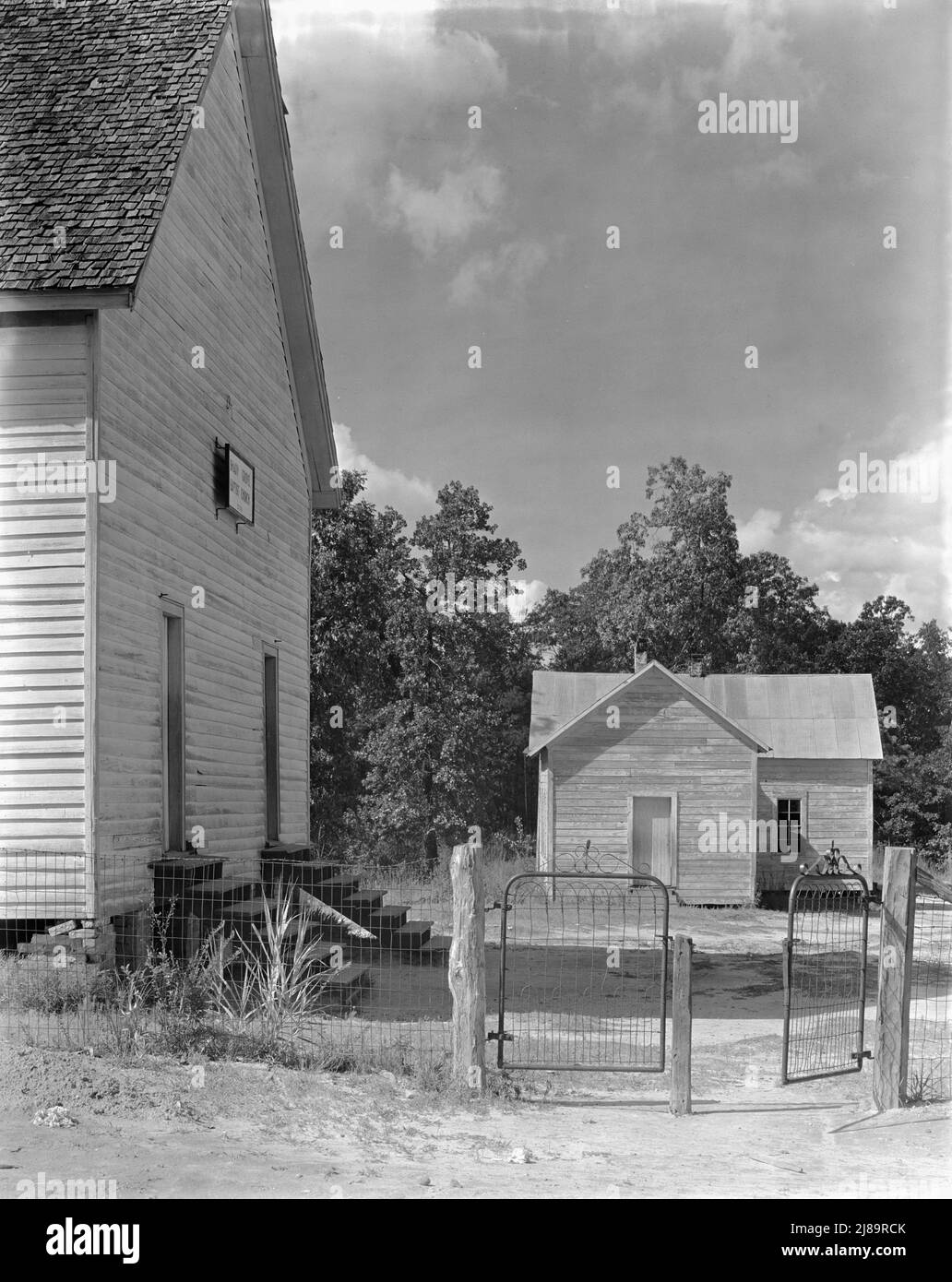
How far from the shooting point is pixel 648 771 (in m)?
30.6

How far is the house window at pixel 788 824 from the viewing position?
109ft

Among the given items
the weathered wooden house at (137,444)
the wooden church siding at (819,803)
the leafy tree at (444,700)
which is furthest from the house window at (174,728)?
the leafy tree at (444,700)

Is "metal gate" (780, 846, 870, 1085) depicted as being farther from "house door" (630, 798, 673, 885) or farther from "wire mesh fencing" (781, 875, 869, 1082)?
"house door" (630, 798, 673, 885)

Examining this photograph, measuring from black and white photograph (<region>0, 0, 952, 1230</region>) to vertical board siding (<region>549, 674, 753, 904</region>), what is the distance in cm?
10

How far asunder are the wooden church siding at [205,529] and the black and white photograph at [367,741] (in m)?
0.07

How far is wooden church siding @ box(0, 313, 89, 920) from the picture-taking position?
10.3m

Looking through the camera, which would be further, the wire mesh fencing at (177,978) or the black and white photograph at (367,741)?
the wire mesh fencing at (177,978)

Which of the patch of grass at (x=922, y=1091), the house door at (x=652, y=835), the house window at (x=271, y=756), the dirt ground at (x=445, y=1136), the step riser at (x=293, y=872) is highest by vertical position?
the house window at (x=271, y=756)

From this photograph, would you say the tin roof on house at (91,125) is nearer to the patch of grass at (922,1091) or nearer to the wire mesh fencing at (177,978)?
the wire mesh fencing at (177,978)

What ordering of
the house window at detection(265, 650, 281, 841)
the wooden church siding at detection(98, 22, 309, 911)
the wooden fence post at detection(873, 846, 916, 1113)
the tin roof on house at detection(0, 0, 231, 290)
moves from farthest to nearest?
the house window at detection(265, 650, 281, 841) → the wooden church siding at detection(98, 22, 309, 911) → the tin roof on house at detection(0, 0, 231, 290) → the wooden fence post at detection(873, 846, 916, 1113)

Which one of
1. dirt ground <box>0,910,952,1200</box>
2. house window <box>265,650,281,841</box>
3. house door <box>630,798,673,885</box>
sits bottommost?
house door <box>630,798,673,885</box>

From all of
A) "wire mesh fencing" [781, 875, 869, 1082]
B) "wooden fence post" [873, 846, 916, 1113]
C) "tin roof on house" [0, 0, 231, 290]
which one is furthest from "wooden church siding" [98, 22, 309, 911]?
"wooden fence post" [873, 846, 916, 1113]

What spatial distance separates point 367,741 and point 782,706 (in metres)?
13.0
